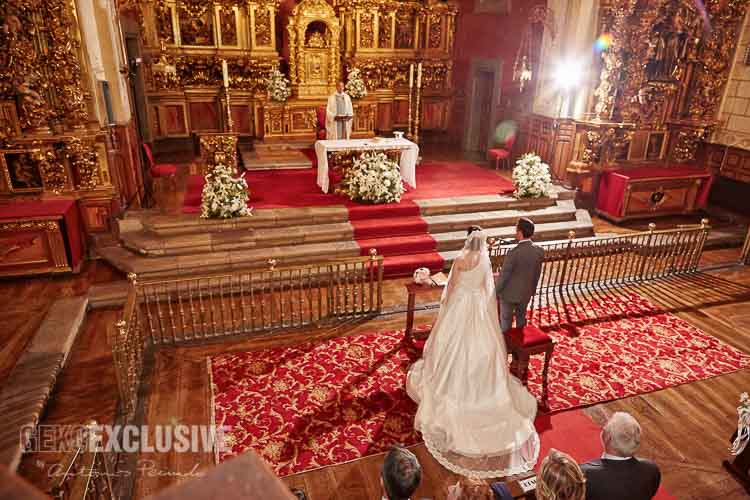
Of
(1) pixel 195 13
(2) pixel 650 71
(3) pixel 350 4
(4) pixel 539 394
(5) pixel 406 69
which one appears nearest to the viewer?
(4) pixel 539 394

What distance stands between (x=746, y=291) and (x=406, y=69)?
11420 mm

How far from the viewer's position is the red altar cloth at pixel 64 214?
843cm

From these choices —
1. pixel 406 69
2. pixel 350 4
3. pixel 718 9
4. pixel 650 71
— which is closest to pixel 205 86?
pixel 350 4

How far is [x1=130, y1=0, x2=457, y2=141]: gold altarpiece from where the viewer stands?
14281 mm

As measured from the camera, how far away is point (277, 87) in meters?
14.2

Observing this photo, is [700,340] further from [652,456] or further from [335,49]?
[335,49]

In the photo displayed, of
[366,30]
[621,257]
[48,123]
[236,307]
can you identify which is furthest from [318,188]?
[366,30]

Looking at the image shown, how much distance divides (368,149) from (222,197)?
3.35 m

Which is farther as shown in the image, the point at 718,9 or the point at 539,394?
the point at 718,9

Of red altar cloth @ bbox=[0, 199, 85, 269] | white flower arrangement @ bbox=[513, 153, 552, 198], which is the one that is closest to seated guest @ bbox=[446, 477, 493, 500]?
red altar cloth @ bbox=[0, 199, 85, 269]

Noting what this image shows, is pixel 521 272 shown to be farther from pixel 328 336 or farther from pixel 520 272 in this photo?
pixel 328 336

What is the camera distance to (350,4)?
1517cm

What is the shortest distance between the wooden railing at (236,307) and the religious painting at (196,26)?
9371 millimetres

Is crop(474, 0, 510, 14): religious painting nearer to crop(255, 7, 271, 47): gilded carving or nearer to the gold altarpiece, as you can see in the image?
the gold altarpiece
